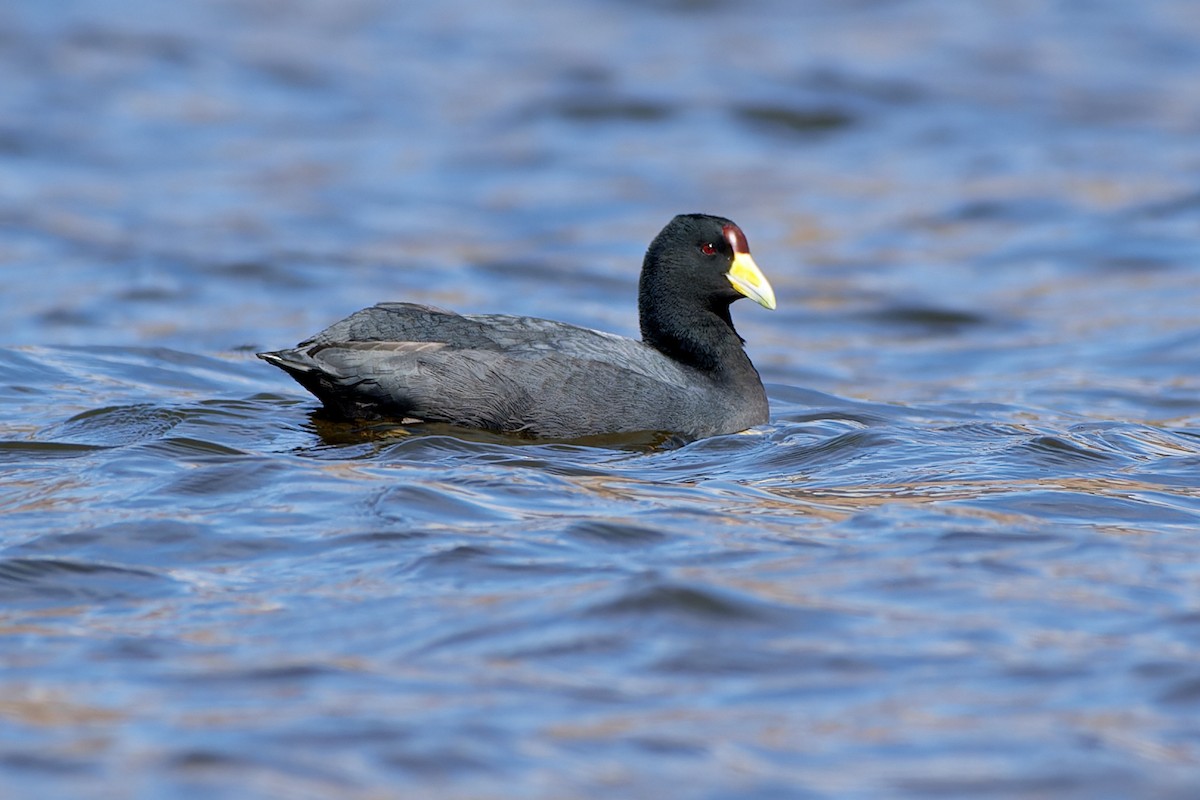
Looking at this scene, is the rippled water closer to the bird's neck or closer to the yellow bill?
the bird's neck

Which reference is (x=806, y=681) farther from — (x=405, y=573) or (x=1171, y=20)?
(x=1171, y=20)

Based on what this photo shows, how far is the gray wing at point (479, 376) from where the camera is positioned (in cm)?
722

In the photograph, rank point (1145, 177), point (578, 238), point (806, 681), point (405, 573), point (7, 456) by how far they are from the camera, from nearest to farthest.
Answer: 1. point (806, 681)
2. point (405, 573)
3. point (7, 456)
4. point (578, 238)
5. point (1145, 177)

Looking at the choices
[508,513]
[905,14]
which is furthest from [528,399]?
[905,14]

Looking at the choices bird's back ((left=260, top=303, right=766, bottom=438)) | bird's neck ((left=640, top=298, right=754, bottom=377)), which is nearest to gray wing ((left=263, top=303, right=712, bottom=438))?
bird's back ((left=260, top=303, right=766, bottom=438))

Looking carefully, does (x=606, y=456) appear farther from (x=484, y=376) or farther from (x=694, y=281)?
(x=694, y=281)

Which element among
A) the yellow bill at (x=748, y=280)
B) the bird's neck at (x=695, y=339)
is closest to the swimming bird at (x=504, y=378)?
the bird's neck at (x=695, y=339)

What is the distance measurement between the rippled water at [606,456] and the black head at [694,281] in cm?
59

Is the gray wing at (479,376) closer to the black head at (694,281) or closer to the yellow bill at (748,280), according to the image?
the black head at (694,281)

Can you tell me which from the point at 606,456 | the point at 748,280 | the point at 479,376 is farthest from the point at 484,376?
the point at 748,280

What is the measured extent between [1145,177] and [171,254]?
8146 mm

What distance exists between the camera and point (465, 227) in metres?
14.0

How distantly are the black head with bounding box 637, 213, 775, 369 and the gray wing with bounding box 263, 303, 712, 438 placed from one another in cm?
57

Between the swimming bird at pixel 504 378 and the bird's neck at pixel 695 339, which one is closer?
the swimming bird at pixel 504 378
